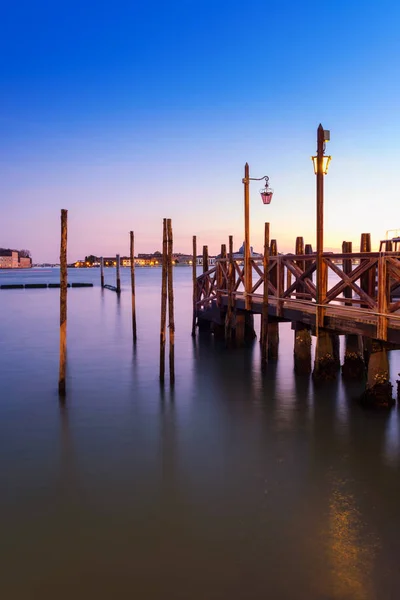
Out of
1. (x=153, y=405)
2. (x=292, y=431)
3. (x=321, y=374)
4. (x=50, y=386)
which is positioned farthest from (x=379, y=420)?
(x=50, y=386)

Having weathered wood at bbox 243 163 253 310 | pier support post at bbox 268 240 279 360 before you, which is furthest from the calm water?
weathered wood at bbox 243 163 253 310

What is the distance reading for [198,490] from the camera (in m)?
6.34

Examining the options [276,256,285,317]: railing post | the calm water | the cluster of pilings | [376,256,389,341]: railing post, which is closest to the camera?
the calm water

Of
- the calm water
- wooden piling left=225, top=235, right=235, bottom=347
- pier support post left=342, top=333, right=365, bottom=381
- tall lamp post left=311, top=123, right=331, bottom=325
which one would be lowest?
the calm water

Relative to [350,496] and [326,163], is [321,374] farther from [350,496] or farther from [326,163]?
[350,496]

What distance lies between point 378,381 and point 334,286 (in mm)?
2825

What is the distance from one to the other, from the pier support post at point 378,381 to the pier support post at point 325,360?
1.58 meters

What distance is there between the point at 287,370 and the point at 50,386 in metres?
5.53

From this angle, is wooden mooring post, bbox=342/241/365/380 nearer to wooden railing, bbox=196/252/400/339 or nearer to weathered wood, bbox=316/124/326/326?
wooden railing, bbox=196/252/400/339

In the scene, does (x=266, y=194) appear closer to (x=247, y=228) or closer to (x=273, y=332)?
(x=247, y=228)

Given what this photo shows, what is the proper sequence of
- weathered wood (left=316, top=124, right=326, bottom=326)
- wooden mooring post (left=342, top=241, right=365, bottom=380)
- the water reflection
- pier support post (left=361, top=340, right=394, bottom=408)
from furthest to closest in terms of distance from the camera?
wooden mooring post (left=342, top=241, right=365, bottom=380), weathered wood (left=316, top=124, right=326, bottom=326), pier support post (left=361, top=340, right=394, bottom=408), the water reflection

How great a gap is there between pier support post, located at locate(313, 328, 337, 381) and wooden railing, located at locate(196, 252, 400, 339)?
741mm

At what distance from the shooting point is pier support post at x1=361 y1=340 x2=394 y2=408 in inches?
339

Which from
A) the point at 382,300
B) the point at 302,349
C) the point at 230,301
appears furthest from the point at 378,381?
the point at 230,301
